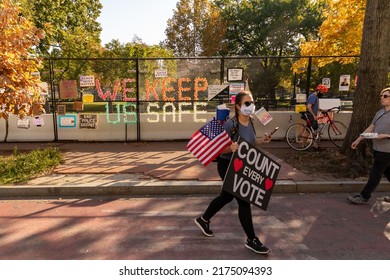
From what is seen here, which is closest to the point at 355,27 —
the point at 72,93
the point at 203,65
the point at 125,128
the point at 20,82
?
the point at 203,65

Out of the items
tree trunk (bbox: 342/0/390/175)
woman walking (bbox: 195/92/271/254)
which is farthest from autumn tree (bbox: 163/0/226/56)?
woman walking (bbox: 195/92/271/254)

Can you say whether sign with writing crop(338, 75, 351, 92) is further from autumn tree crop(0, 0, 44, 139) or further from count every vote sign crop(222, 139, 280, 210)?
autumn tree crop(0, 0, 44, 139)

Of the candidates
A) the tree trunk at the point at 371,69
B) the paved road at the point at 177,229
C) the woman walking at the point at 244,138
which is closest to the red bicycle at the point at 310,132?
the tree trunk at the point at 371,69

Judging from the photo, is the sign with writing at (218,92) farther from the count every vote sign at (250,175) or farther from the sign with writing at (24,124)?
the count every vote sign at (250,175)

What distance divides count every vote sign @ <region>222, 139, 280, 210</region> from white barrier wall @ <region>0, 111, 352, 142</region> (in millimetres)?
6735

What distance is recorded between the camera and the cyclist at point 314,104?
867 cm

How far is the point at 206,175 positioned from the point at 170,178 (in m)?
Answer: 0.79

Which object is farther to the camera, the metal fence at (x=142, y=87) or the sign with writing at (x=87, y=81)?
the metal fence at (x=142, y=87)

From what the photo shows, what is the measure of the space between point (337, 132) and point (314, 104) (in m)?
1.94

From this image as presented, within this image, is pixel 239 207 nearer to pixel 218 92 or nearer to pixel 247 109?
pixel 247 109

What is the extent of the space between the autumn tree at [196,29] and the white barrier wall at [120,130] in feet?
83.2

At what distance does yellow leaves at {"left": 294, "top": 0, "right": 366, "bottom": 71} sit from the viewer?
1542 cm

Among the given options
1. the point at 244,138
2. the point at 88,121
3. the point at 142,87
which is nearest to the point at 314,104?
the point at 142,87

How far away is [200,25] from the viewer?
3447cm
